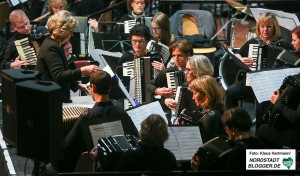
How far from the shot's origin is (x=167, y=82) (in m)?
8.94

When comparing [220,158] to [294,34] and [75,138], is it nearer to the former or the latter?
[75,138]

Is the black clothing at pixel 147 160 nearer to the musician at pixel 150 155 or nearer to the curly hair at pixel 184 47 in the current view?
the musician at pixel 150 155

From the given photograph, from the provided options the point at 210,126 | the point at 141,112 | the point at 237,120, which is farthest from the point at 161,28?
the point at 237,120

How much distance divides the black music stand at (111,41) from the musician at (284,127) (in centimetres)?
293

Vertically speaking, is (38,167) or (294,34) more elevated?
(294,34)

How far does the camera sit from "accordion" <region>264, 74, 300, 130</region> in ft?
25.3

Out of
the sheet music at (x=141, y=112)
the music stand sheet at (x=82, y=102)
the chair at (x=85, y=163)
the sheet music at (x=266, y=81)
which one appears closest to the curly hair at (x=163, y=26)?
the music stand sheet at (x=82, y=102)

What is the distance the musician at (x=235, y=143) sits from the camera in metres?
6.44

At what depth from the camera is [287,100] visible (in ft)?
25.5

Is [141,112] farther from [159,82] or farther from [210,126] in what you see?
[159,82]

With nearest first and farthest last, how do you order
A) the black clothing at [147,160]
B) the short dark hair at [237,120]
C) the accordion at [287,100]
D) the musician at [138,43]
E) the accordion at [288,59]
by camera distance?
the black clothing at [147,160] < the short dark hair at [237,120] < the accordion at [287,100] < the accordion at [288,59] < the musician at [138,43]

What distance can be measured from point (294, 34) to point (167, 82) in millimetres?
1458

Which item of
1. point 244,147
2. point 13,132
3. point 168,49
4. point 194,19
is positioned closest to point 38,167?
point 13,132

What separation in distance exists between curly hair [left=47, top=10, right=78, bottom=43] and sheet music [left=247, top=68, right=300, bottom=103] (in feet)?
6.12
